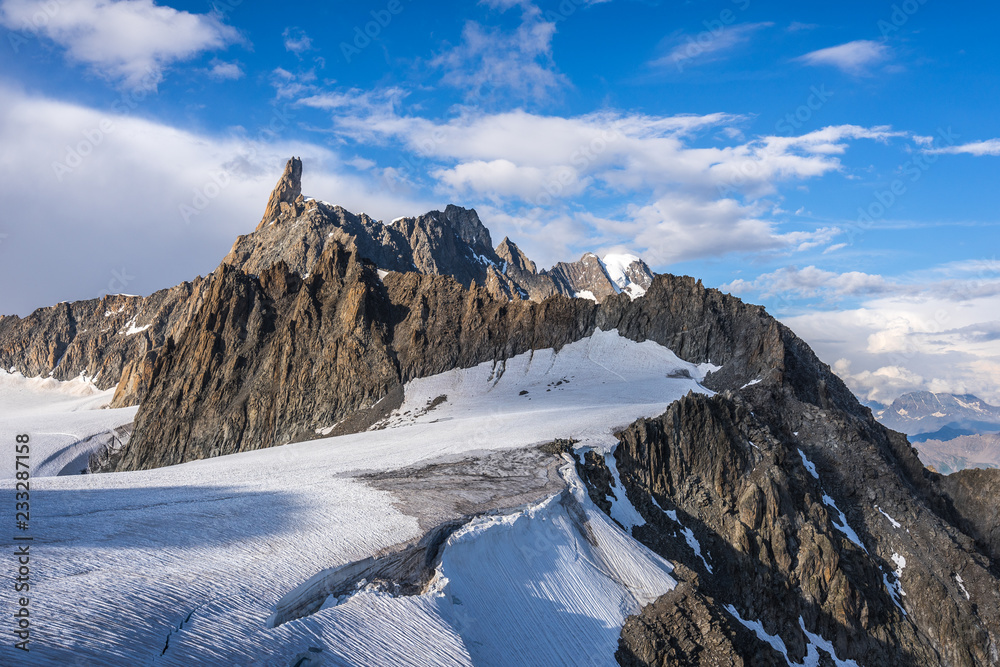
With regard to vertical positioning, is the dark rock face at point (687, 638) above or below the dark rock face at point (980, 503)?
above

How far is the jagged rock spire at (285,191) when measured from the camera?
152 meters

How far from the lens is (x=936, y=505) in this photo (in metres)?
45.0

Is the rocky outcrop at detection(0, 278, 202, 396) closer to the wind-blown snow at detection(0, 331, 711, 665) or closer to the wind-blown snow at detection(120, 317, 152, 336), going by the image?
the wind-blown snow at detection(120, 317, 152, 336)

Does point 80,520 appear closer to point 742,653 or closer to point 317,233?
point 742,653

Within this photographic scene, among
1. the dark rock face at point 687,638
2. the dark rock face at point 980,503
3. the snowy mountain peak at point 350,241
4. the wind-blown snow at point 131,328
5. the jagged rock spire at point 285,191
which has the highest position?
the jagged rock spire at point 285,191

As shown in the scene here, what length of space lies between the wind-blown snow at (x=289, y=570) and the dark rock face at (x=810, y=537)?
5.46 metres

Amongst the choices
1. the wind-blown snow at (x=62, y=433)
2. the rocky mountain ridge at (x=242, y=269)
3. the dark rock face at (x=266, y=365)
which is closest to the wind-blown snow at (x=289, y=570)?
the dark rock face at (x=266, y=365)

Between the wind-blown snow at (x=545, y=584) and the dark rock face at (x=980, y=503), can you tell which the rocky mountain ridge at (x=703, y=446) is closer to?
the dark rock face at (x=980, y=503)

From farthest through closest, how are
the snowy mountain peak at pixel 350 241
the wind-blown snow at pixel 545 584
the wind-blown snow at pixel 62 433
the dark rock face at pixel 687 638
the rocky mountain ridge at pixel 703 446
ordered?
the snowy mountain peak at pixel 350 241 → the wind-blown snow at pixel 62 433 → the rocky mountain ridge at pixel 703 446 → the dark rock face at pixel 687 638 → the wind-blown snow at pixel 545 584

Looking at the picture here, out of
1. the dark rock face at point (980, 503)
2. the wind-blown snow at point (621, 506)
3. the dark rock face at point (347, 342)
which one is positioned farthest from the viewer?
the dark rock face at point (347, 342)

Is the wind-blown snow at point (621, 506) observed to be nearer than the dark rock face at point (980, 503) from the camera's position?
Yes

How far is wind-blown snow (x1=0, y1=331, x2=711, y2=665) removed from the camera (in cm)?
1330

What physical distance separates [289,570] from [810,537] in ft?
104

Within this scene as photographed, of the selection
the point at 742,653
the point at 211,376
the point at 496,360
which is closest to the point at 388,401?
the point at 496,360
